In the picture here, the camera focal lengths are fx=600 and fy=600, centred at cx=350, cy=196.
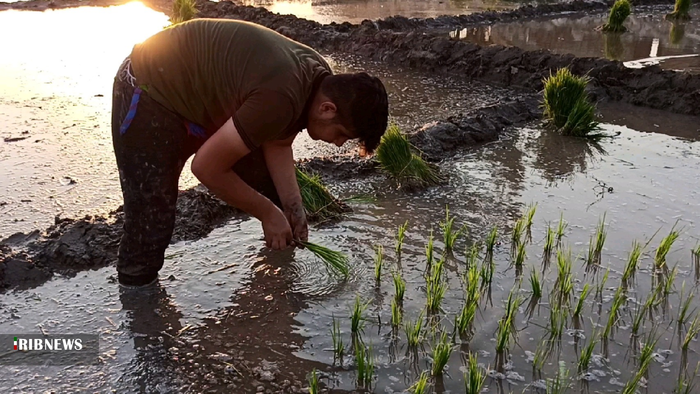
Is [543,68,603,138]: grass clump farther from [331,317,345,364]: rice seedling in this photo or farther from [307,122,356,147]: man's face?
[307,122,356,147]: man's face

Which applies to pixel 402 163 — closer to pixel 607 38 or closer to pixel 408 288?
pixel 408 288

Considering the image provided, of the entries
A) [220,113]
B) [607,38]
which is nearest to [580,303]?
[220,113]

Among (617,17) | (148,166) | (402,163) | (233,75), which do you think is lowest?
(402,163)

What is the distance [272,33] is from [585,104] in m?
4.36

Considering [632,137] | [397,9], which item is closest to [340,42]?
[632,137]

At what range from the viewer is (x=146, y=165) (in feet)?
8.05

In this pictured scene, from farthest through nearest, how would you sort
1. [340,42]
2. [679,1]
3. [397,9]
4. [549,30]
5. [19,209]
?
1. [397,9]
2. [679,1]
3. [549,30]
4. [340,42]
5. [19,209]

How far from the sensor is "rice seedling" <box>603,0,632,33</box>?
42.7 feet

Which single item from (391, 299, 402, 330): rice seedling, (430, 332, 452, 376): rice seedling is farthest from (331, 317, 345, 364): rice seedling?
(430, 332, 452, 376): rice seedling

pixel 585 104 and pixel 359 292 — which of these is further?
pixel 585 104

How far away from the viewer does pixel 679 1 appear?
15.5 m

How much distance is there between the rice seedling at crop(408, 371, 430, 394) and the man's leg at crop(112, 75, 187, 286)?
4.06 ft

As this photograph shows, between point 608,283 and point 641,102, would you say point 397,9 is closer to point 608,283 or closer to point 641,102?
point 641,102

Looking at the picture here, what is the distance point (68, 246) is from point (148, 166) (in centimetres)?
112
